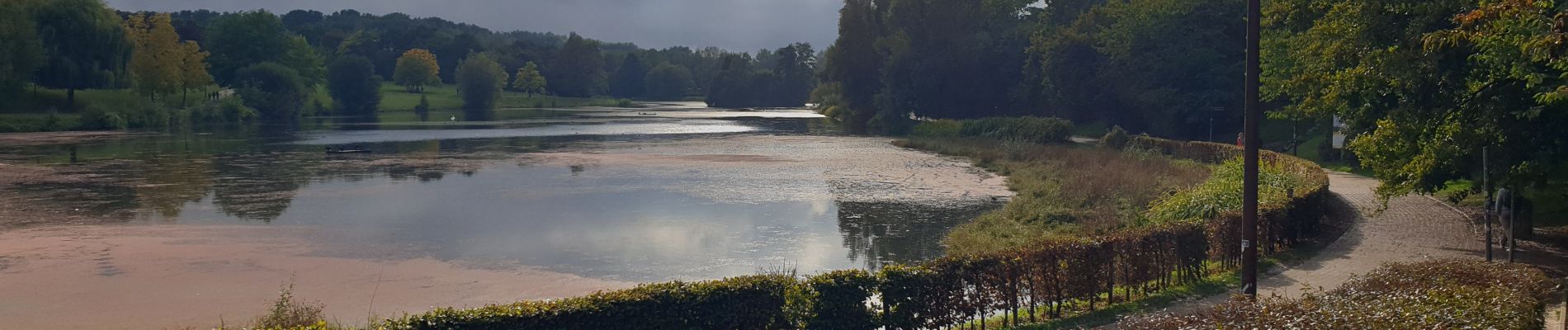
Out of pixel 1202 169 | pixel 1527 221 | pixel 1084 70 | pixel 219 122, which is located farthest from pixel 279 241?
pixel 219 122

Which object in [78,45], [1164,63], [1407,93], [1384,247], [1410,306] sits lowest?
[1384,247]

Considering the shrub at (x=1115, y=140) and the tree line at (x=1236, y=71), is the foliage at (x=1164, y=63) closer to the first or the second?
the tree line at (x=1236, y=71)

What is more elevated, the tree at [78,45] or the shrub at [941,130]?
the tree at [78,45]

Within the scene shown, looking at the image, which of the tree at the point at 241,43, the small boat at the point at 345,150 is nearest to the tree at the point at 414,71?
the tree at the point at 241,43

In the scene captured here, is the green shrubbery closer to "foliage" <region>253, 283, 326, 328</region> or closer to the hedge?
the hedge

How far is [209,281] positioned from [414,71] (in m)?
148

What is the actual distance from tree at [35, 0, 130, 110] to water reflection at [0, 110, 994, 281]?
119 feet

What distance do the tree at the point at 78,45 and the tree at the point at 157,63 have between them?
1779mm

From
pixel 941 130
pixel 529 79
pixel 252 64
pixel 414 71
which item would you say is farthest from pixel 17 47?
pixel 529 79

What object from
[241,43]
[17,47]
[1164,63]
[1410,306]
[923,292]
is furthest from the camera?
[241,43]

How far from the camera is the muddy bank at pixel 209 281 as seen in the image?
55.3 feet

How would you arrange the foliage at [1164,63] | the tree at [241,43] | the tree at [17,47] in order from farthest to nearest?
the tree at [241,43]
the tree at [17,47]
the foliage at [1164,63]

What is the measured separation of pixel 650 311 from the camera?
37.0 ft

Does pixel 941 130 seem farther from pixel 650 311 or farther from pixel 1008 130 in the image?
pixel 650 311
